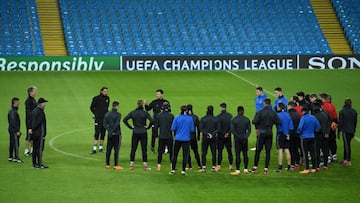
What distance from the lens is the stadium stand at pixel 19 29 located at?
52656mm

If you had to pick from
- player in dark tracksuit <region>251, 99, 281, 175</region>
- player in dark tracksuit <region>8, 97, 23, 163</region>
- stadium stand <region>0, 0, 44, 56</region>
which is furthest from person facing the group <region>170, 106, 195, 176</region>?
stadium stand <region>0, 0, 44, 56</region>

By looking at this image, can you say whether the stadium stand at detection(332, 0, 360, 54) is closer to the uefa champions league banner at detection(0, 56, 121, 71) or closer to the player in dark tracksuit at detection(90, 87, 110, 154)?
the uefa champions league banner at detection(0, 56, 121, 71)

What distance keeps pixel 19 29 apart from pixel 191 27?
1236 centimetres

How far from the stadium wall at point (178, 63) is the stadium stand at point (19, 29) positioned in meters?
3.82

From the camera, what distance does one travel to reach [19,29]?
54656 millimetres

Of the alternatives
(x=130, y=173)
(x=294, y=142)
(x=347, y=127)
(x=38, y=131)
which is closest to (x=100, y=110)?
(x=38, y=131)

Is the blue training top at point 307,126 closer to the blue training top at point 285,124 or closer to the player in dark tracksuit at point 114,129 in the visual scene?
the blue training top at point 285,124

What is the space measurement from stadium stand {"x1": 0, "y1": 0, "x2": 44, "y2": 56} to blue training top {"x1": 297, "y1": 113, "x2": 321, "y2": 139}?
33297 mm

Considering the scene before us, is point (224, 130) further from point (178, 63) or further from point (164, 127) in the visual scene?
point (178, 63)

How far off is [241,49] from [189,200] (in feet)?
124

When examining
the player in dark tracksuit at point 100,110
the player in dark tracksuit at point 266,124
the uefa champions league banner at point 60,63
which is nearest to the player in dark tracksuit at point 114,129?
the player in dark tracksuit at point 100,110

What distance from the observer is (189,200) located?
18109mm

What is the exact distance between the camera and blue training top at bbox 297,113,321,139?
71.5ft

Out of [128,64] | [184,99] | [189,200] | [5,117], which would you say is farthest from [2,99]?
[189,200]
